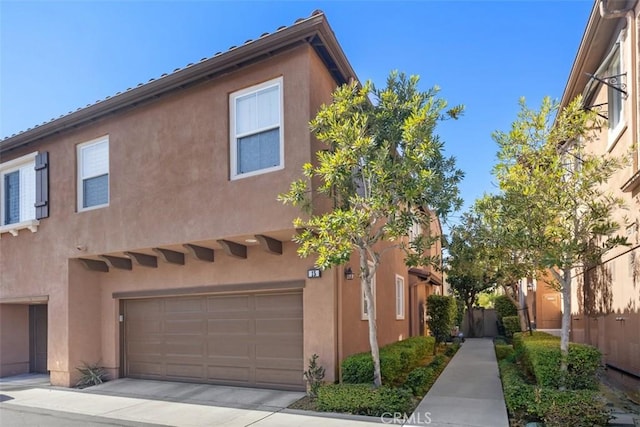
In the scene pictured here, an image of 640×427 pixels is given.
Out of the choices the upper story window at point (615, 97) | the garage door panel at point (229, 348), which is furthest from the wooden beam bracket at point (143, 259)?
the upper story window at point (615, 97)

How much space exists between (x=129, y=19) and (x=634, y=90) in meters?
11.1

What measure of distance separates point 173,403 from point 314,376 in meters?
2.93

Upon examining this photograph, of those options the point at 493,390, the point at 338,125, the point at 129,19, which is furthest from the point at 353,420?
the point at 129,19

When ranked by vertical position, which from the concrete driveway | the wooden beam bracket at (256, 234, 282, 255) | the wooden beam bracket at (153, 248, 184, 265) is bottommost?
the concrete driveway

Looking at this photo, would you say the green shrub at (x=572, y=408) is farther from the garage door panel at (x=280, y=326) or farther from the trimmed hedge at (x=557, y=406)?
the garage door panel at (x=280, y=326)

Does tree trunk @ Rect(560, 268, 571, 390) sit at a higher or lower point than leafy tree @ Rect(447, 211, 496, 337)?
lower

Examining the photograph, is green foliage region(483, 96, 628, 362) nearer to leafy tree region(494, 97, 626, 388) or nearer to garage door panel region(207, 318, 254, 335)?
leafy tree region(494, 97, 626, 388)

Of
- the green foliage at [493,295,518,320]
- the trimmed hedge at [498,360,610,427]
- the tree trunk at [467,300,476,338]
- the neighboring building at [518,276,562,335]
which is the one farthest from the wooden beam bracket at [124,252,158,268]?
the tree trunk at [467,300,476,338]

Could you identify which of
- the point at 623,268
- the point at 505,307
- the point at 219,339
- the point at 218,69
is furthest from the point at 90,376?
the point at 505,307

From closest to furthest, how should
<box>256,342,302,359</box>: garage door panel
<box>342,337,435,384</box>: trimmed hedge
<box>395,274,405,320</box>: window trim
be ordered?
<box>342,337,435,384</box>: trimmed hedge < <box>256,342,302,359</box>: garage door panel < <box>395,274,405,320</box>: window trim

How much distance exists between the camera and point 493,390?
9836mm

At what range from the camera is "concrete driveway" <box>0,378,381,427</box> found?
7.80m

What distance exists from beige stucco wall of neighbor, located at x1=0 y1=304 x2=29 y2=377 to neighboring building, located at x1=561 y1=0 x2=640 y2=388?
52.3 feet

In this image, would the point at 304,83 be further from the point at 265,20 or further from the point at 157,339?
the point at 157,339
